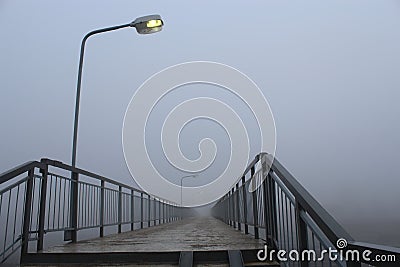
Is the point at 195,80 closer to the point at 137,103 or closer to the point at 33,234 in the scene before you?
the point at 137,103

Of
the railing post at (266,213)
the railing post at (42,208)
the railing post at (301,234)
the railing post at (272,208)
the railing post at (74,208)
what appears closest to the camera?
the railing post at (301,234)

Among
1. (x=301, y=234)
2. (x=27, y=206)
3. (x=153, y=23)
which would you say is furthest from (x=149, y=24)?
(x=301, y=234)

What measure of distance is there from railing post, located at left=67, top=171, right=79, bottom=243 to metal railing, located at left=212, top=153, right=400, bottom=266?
274 centimetres

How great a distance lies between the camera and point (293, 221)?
326 cm

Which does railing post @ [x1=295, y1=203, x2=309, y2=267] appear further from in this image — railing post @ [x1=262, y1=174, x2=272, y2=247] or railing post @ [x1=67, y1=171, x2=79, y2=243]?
railing post @ [x1=67, y1=171, x2=79, y2=243]

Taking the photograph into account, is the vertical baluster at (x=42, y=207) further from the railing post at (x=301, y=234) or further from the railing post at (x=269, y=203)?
the railing post at (x=301, y=234)

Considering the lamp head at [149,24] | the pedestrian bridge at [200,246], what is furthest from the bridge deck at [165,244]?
the lamp head at [149,24]

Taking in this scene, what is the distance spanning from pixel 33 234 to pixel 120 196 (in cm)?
422

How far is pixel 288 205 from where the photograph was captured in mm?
3418

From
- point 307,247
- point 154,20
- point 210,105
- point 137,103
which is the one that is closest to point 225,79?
point 210,105

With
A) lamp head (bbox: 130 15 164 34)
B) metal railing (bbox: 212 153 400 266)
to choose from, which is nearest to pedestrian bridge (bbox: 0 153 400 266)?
metal railing (bbox: 212 153 400 266)

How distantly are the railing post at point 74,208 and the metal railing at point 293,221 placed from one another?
2738 millimetres

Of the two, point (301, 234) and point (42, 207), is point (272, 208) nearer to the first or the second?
point (301, 234)

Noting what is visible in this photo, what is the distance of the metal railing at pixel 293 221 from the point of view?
81.0 inches
